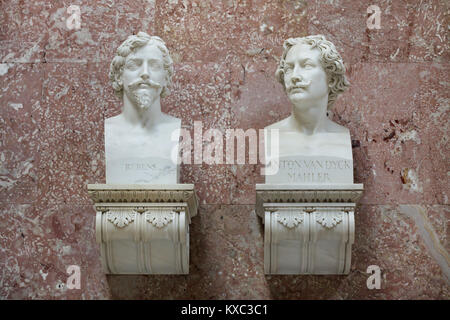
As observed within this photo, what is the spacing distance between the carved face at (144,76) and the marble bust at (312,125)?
824mm

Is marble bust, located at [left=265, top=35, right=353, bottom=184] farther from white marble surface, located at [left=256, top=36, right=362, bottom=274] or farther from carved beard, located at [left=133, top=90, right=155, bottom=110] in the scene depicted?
carved beard, located at [left=133, top=90, right=155, bottom=110]

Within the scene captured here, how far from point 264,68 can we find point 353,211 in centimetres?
132

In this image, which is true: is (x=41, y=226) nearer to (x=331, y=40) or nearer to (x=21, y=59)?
(x=21, y=59)

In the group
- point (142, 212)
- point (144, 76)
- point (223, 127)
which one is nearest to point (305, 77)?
point (223, 127)

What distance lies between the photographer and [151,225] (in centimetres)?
467

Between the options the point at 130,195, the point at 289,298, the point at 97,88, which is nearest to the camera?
the point at 130,195

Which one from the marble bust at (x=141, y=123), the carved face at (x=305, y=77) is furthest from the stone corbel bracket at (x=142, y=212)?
the carved face at (x=305, y=77)

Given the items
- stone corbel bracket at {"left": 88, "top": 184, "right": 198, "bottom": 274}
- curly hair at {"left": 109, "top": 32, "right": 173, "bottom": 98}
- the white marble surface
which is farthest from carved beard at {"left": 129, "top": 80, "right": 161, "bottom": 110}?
the white marble surface

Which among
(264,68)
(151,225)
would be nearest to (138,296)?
(151,225)

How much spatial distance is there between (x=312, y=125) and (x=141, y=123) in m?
1.13

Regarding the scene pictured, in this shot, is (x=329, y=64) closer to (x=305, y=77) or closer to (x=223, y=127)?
(x=305, y=77)

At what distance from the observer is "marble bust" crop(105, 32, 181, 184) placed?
4.73 m

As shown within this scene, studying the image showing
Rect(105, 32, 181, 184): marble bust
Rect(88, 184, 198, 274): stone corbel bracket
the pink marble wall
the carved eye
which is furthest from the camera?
the pink marble wall

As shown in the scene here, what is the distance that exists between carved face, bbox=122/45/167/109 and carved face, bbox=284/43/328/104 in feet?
2.79
